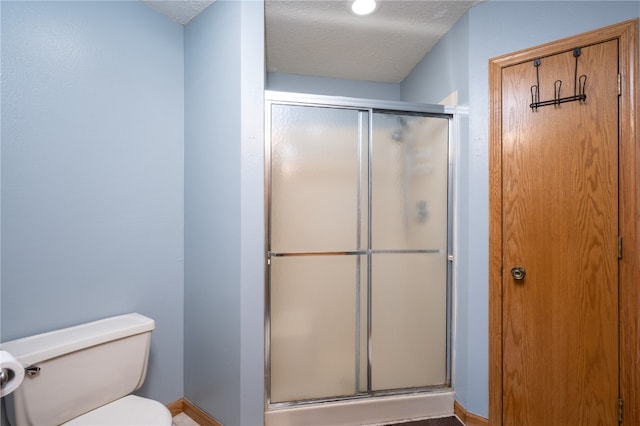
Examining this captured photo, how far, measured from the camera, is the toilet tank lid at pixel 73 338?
3.63 ft

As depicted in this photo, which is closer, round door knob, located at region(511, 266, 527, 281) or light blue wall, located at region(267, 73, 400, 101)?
round door knob, located at region(511, 266, 527, 281)

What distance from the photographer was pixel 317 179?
172cm

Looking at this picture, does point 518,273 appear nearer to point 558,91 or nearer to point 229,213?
point 558,91

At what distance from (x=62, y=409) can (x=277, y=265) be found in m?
1.04

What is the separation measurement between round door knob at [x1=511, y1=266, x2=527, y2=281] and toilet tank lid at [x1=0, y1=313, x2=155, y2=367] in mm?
1872

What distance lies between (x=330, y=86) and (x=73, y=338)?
2401mm

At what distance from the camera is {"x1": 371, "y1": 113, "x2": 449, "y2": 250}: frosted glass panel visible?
1788mm

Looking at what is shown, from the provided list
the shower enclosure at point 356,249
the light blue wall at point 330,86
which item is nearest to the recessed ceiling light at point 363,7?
the shower enclosure at point 356,249

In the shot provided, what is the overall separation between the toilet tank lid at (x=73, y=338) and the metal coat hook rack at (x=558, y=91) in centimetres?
223

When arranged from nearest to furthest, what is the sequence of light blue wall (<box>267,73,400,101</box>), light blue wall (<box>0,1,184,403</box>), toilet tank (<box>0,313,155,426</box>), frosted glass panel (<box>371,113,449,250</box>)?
toilet tank (<box>0,313,155,426</box>) → light blue wall (<box>0,1,184,403</box>) → frosted glass panel (<box>371,113,449,250</box>) → light blue wall (<box>267,73,400,101</box>)

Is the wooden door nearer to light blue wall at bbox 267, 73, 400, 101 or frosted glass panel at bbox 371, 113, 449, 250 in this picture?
frosted glass panel at bbox 371, 113, 449, 250

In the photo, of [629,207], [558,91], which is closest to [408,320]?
[629,207]

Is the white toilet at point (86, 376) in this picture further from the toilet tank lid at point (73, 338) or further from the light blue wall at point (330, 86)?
the light blue wall at point (330, 86)

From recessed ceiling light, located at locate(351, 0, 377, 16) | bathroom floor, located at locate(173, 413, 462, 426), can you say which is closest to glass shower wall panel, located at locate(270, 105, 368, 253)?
recessed ceiling light, located at locate(351, 0, 377, 16)
